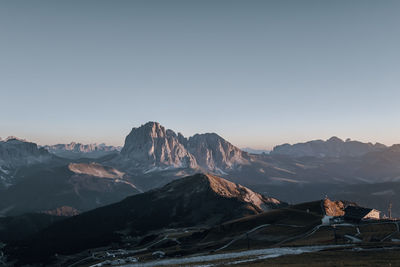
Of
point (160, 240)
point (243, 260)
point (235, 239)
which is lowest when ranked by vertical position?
point (160, 240)

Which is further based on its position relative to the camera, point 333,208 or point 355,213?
point 333,208

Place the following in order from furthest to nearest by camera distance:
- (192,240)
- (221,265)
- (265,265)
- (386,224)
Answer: (192,240)
(386,224)
(221,265)
(265,265)

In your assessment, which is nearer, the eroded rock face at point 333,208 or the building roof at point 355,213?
the building roof at point 355,213

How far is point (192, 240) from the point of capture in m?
168

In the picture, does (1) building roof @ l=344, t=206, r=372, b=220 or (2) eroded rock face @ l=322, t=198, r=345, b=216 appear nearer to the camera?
(1) building roof @ l=344, t=206, r=372, b=220

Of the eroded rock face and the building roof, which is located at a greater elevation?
the building roof

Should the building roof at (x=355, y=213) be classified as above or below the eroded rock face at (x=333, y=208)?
above

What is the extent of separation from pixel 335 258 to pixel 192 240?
118 meters

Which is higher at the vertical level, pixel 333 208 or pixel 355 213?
pixel 355 213

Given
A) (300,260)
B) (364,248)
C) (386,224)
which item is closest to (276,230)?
(386,224)

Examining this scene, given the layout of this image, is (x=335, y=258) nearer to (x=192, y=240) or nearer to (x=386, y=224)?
(x=386, y=224)

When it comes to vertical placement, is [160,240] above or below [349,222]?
below

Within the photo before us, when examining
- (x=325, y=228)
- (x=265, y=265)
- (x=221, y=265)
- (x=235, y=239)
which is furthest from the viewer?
(x=235, y=239)

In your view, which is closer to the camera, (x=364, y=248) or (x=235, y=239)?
(x=364, y=248)
